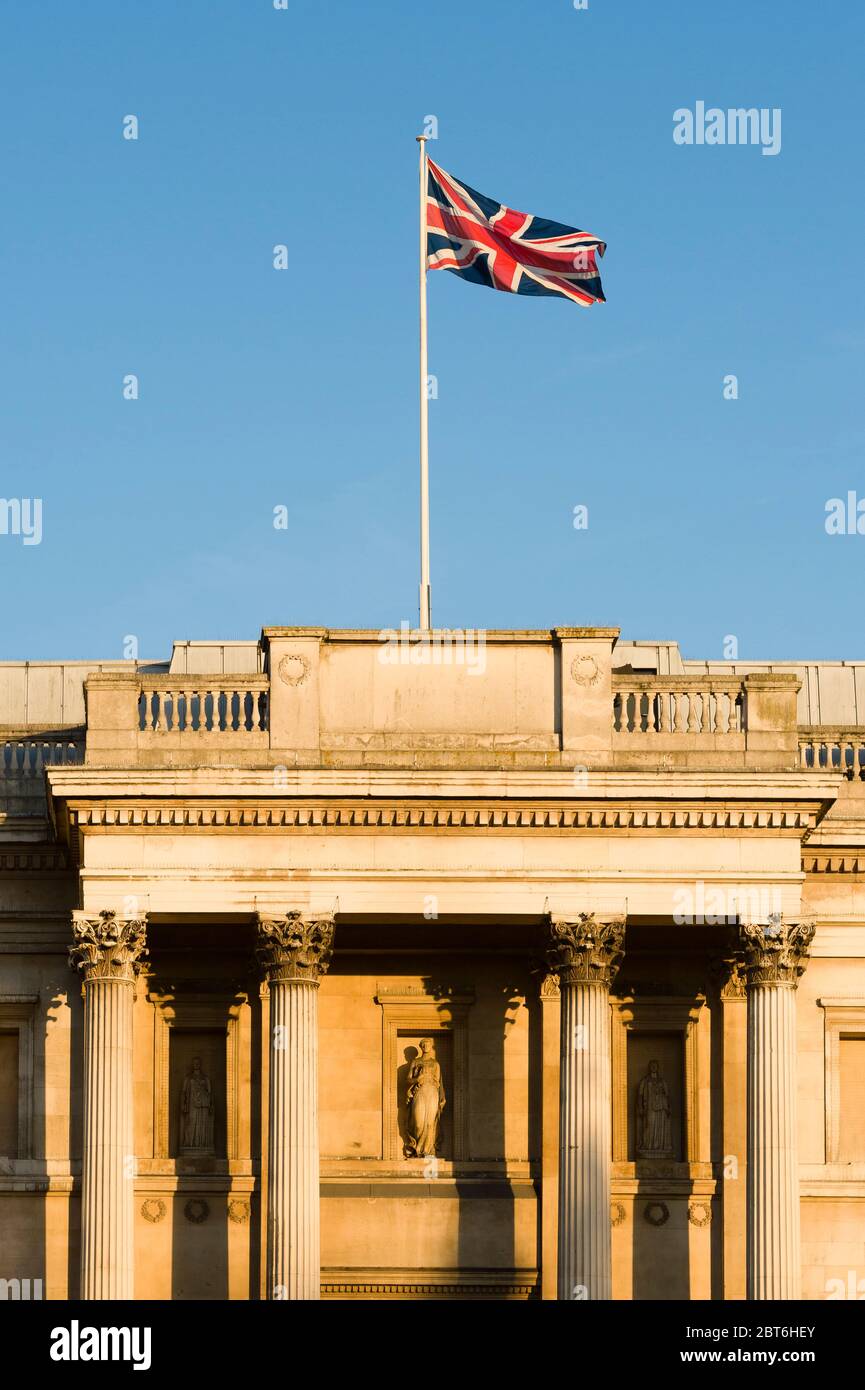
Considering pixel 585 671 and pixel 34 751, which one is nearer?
pixel 585 671

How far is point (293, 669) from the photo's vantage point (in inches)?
2411

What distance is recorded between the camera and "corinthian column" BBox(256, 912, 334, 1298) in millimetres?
59250

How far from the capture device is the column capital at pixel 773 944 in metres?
60.6

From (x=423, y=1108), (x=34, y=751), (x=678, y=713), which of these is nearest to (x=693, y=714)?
(x=678, y=713)

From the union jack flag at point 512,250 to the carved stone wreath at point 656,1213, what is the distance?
16.3m

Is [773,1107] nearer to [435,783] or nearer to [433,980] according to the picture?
[433,980]

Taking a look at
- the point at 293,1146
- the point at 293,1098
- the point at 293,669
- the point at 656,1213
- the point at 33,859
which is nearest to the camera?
the point at 293,1146

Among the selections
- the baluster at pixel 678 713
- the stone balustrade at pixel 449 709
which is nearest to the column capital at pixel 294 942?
the stone balustrade at pixel 449 709

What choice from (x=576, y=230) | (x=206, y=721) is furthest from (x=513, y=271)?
(x=206, y=721)

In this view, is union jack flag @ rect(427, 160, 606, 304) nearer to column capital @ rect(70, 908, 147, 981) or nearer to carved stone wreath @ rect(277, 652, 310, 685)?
carved stone wreath @ rect(277, 652, 310, 685)

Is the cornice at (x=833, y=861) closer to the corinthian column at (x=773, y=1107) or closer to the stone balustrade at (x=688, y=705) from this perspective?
the corinthian column at (x=773, y=1107)

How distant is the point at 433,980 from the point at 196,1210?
5770 mm

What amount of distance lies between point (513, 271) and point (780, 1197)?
17.7 m

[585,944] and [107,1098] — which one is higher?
[585,944]
